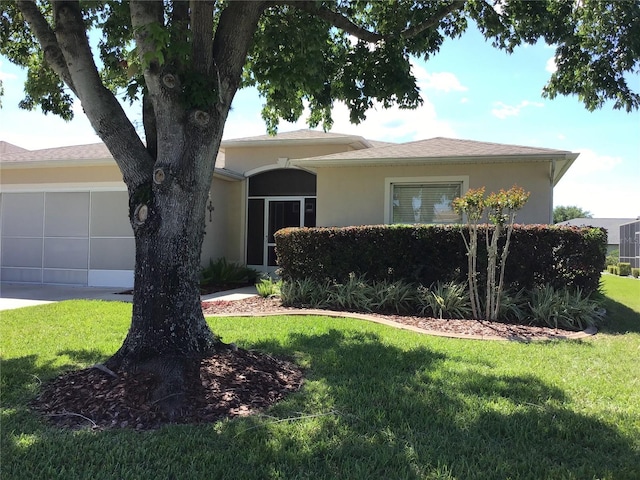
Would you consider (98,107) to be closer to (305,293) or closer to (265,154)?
(305,293)

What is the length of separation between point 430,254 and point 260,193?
8183 millimetres

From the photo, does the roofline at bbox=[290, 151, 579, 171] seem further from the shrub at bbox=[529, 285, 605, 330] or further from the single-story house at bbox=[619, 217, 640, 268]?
the single-story house at bbox=[619, 217, 640, 268]

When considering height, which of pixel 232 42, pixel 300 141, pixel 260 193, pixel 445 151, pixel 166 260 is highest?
pixel 300 141

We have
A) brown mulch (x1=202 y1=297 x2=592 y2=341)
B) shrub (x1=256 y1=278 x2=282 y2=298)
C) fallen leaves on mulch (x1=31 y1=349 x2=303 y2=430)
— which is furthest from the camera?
shrub (x1=256 y1=278 x2=282 y2=298)

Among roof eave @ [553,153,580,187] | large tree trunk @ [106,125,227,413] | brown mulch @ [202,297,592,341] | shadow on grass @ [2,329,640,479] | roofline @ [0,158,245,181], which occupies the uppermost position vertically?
roofline @ [0,158,245,181]

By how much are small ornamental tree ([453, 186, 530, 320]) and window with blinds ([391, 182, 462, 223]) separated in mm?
3114

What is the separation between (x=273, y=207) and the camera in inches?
618

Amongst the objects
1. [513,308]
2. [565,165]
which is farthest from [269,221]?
[513,308]

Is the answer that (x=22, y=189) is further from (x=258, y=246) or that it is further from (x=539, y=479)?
(x=539, y=479)

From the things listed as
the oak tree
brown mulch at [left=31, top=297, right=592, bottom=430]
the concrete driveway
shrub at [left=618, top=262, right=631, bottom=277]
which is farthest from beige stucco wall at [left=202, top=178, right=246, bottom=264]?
shrub at [left=618, top=262, right=631, bottom=277]

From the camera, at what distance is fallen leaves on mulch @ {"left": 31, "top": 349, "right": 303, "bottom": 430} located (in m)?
3.80

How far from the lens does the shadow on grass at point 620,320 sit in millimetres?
7555

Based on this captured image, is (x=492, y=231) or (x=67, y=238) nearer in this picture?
(x=492, y=231)

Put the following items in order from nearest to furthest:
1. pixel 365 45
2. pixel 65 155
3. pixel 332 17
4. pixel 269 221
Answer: pixel 332 17 < pixel 365 45 < pixel 65 155 < pixel 269 221
